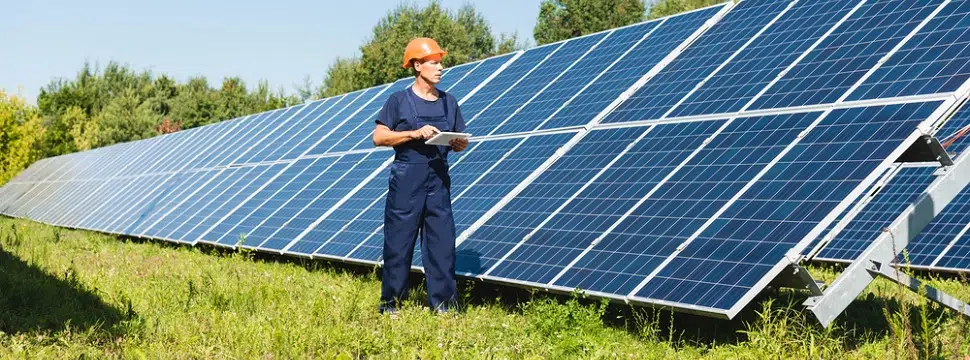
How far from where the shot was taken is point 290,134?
1839 cm

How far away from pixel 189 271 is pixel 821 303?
7439 millimetres

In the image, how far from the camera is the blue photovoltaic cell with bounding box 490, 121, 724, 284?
8.22 metres

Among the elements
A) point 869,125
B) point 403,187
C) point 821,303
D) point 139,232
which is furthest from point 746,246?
point 139,232

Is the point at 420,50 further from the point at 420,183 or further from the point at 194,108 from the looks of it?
the point at 194,108

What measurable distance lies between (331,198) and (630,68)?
370cm

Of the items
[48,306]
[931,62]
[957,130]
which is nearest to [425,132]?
[48,306]

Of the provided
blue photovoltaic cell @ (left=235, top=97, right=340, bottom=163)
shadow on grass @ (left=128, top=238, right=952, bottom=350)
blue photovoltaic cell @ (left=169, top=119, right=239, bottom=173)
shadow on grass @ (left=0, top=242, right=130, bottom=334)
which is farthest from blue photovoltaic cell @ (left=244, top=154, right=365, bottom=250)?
blue photovoltaic cell @ (left=169, top=119, right=239, bottom=173)

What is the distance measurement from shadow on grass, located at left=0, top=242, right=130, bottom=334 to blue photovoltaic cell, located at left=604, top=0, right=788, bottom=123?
15.5ft

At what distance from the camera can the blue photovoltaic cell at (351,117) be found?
1552 cm

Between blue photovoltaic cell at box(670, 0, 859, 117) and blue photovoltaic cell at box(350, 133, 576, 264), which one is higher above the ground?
blue photovoltaic cell at box(670, 0, 859, 117)

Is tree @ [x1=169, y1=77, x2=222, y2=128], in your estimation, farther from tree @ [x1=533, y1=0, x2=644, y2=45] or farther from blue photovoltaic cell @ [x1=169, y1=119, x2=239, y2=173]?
blue photovoltaic cell @ [x1=169, y1=119, x2=239, y2=173]

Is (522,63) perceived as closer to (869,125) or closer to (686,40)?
(686,40)

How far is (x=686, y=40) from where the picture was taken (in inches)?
444

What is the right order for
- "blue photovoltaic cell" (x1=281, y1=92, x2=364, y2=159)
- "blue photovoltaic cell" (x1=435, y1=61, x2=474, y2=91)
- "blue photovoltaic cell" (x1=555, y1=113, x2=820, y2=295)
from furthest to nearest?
"blue photovoltaic cell" (x1=281, y1=92, x2=364, y2=159) → "blue photovoltaic cell" (x1=435, y1=61, x2=474, y2=91) → "blue photovoltaic cell" (x1=555, y1=113, x2=820, y2=295)
